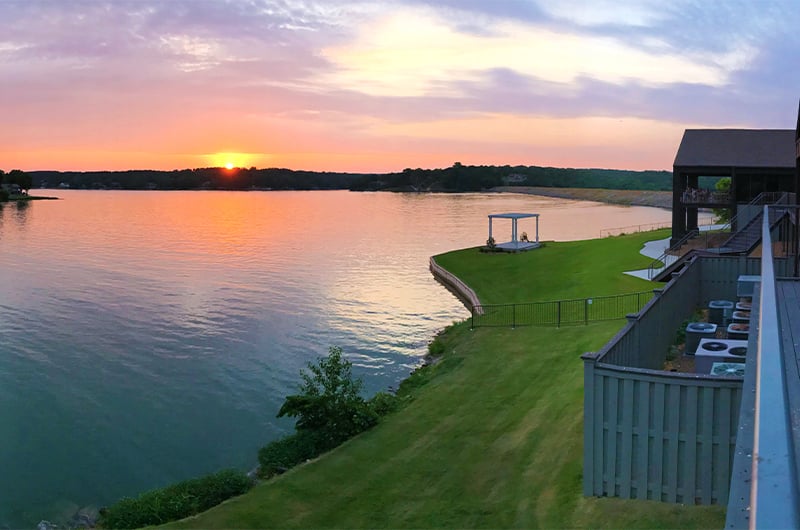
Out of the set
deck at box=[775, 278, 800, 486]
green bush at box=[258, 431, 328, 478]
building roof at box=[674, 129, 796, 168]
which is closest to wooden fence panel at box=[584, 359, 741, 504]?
deck at box=[775, 278, 800, 486]

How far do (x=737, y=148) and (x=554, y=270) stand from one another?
13149mm

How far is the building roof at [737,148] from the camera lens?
139 feet

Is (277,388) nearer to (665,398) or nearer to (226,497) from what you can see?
(226,497)

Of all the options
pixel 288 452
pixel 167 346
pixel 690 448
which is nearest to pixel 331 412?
pixel 288 452

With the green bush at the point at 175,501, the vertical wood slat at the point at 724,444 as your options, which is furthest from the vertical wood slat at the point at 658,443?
the green bush at the point at 175,501

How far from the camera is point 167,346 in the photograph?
98.2 feet

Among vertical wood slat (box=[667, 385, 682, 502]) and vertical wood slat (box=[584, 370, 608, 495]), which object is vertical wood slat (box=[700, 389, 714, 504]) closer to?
vertical wood slat (box=[667, 385, 682, 502])

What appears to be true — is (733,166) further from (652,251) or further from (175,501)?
(175,501)

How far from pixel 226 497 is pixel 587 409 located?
814 centimetres

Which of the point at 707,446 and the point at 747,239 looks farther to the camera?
the point at 747,239

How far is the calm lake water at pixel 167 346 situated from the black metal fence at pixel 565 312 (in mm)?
3049

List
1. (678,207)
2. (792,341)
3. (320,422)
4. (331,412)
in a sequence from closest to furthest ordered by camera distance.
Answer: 1. (792,341)
2. (331,412)
3. (320,422)
4. (678,207)

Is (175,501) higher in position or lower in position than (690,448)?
lower

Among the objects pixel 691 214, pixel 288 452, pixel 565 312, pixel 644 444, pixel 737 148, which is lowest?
pixel 288 452
